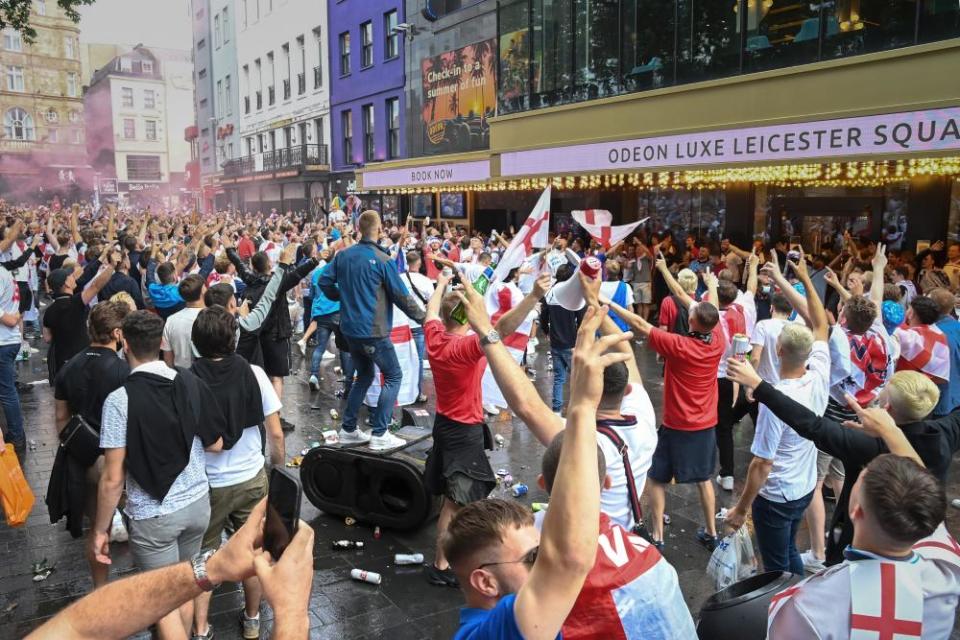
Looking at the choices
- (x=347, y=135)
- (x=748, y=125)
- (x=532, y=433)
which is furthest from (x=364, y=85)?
(x=532, y=433)

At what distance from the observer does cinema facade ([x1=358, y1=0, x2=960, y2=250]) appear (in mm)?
9938

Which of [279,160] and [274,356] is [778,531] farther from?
[279,160]

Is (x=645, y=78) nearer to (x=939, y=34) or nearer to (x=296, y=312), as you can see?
(x=939, y=34)

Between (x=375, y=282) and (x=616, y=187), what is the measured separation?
12.9 m

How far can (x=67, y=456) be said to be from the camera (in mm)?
4109

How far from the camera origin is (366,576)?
15.5 feet

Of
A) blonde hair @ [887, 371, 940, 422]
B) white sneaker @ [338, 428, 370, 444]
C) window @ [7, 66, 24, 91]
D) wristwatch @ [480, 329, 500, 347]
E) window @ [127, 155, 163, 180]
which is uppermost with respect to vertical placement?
window @ [7, 66, 24, 91]

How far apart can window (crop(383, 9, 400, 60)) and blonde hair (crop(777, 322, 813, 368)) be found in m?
24.5

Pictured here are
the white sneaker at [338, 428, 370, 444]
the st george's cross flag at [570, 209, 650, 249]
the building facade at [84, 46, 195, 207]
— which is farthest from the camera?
the building facade at [84, 46, 195, 207]

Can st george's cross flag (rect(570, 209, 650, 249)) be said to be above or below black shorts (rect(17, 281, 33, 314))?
above

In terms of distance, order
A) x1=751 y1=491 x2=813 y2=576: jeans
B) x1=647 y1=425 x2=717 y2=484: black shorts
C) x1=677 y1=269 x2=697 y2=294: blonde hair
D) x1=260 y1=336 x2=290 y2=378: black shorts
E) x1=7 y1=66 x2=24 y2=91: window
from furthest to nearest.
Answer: x1=7 y1=66 x2=24 y2=91: window, x1=260 y1=336 x2=290 y2=378: black shorts, x1=677 y1=269 x2=697 y2=294: blonde hair, x1=647 y1=425 x2=717 y2=484: black shorts, x1=751 y1=491 x2=813 y2=576: jeans

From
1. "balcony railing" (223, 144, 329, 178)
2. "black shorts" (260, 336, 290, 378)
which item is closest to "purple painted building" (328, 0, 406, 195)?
"balcony railing" (223, 144, 329, 178)

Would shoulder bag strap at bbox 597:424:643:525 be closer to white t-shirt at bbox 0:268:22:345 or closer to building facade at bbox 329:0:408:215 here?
white t-shirt at bbox 0:268:22:345

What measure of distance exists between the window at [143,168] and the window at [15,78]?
10.4m
